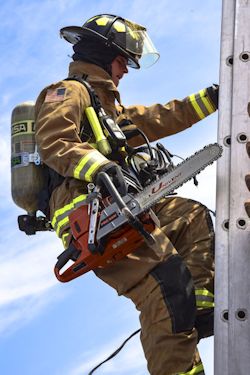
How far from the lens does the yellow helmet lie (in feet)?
19.5

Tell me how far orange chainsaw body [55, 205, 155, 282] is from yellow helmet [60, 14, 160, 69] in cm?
175

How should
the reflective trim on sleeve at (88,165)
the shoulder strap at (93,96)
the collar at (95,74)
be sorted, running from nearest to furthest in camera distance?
the reflective trim on sleeve at (88,165)
the shoulder strap at (93,96)
the collar at (95,74)

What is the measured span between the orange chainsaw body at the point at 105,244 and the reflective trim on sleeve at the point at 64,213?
0.38 ft

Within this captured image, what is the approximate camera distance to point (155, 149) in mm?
5621

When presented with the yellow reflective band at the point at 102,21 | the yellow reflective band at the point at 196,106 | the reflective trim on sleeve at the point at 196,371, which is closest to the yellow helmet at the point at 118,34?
the yellow reflective band at the point at 102,21

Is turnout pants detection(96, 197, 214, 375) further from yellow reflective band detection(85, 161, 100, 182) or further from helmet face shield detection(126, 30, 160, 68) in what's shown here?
helmet face shield detection(126, 30, 160, 68)

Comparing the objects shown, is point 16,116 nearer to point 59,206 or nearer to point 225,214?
point 59,206

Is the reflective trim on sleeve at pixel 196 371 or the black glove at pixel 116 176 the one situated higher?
the black glove at pixel 116 176

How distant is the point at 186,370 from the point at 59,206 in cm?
144

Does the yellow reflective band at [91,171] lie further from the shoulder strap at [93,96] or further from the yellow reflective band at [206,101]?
the yellow reflective band at [206,101]

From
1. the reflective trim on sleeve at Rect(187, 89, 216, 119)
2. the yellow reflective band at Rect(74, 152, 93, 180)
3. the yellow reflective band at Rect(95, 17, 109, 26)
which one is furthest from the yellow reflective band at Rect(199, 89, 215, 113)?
the yellow reflective band at Rect(74, 152, 93, 180)

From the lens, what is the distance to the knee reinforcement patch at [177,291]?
174 inches

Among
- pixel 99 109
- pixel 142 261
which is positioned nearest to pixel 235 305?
pixel 142 261

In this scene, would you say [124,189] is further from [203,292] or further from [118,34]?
[118,34]
